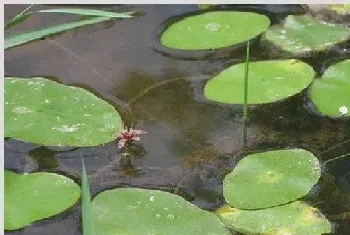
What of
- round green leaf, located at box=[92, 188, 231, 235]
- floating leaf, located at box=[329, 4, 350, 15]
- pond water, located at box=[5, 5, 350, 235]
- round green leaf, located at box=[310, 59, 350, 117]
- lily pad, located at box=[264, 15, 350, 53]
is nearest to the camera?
round green leaf, located at box=[92, 188, 231, 235]

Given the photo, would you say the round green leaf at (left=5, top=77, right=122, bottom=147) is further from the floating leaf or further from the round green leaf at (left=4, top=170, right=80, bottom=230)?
the floating leaf

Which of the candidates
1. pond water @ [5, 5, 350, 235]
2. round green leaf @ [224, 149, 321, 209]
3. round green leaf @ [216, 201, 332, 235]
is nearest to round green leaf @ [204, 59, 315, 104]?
pond water @ [5, 5, 350, 235]

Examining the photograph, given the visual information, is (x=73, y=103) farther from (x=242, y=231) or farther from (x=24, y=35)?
(x=242, y=231)

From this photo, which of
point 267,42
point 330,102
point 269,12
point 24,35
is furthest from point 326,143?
point 24,35

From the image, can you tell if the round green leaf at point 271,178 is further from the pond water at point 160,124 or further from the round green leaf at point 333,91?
the round green leaf at point 333,91

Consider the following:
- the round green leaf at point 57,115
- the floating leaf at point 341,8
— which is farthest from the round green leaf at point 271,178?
the floating leaf at point 341,8
